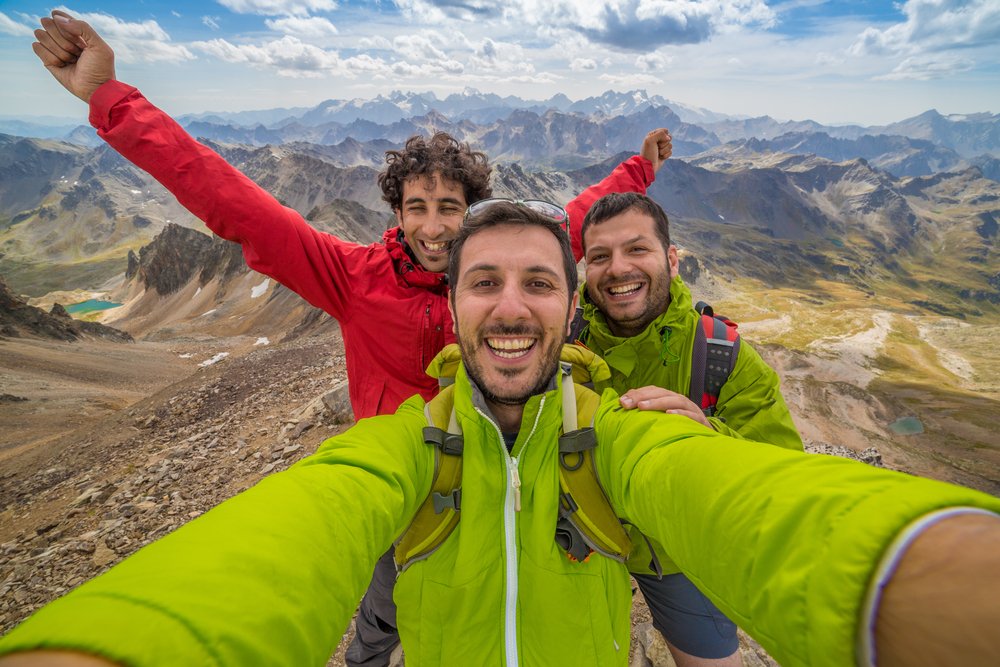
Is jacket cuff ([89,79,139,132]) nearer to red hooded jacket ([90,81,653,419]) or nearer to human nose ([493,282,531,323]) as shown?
red hooded jacket ([90,81,653,419])

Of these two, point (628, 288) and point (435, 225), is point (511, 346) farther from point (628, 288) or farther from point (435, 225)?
point (628, 288)

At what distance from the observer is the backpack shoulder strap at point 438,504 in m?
2.89

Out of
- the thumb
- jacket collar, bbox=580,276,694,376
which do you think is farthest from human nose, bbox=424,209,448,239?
the thumb

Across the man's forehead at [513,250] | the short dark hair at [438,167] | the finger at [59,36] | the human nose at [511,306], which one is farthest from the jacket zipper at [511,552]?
the finger at [59,36]

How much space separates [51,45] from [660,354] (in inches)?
261

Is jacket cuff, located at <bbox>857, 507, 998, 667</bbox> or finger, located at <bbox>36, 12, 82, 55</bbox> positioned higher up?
finger, located at <bbox>36, 12, 82, 55</bbox>

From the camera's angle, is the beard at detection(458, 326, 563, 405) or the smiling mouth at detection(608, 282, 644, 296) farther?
the smiling mouth at detection(608, 282, 644, 296)

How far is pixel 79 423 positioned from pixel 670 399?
28841 mm

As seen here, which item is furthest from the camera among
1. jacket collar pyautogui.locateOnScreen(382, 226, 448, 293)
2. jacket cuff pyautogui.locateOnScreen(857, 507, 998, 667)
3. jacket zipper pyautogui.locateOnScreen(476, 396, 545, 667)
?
jacket collar pyautogui.locateOnScreen(382, 226, 448, 293)

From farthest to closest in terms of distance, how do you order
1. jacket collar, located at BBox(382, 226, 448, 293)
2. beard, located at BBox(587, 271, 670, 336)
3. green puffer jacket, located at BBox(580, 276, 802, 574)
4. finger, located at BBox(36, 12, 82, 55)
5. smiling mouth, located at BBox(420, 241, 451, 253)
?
beard, located at BBox(587, 271, 670, 336) < smiling mouth, located at BBox(420, 241, 451, 253) < jacket collar, located at BBox(382, 226, 448, 293) < green puffer jacket, located at BBox(580, 276, 802, 574) < finger, located at BBox(36, 12, 82, 55)

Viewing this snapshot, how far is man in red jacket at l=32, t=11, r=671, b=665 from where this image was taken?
3957 millimetres

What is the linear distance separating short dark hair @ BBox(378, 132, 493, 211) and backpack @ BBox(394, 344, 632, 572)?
305cm

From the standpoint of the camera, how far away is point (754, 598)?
168 cm

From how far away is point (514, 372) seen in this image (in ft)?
11.1
